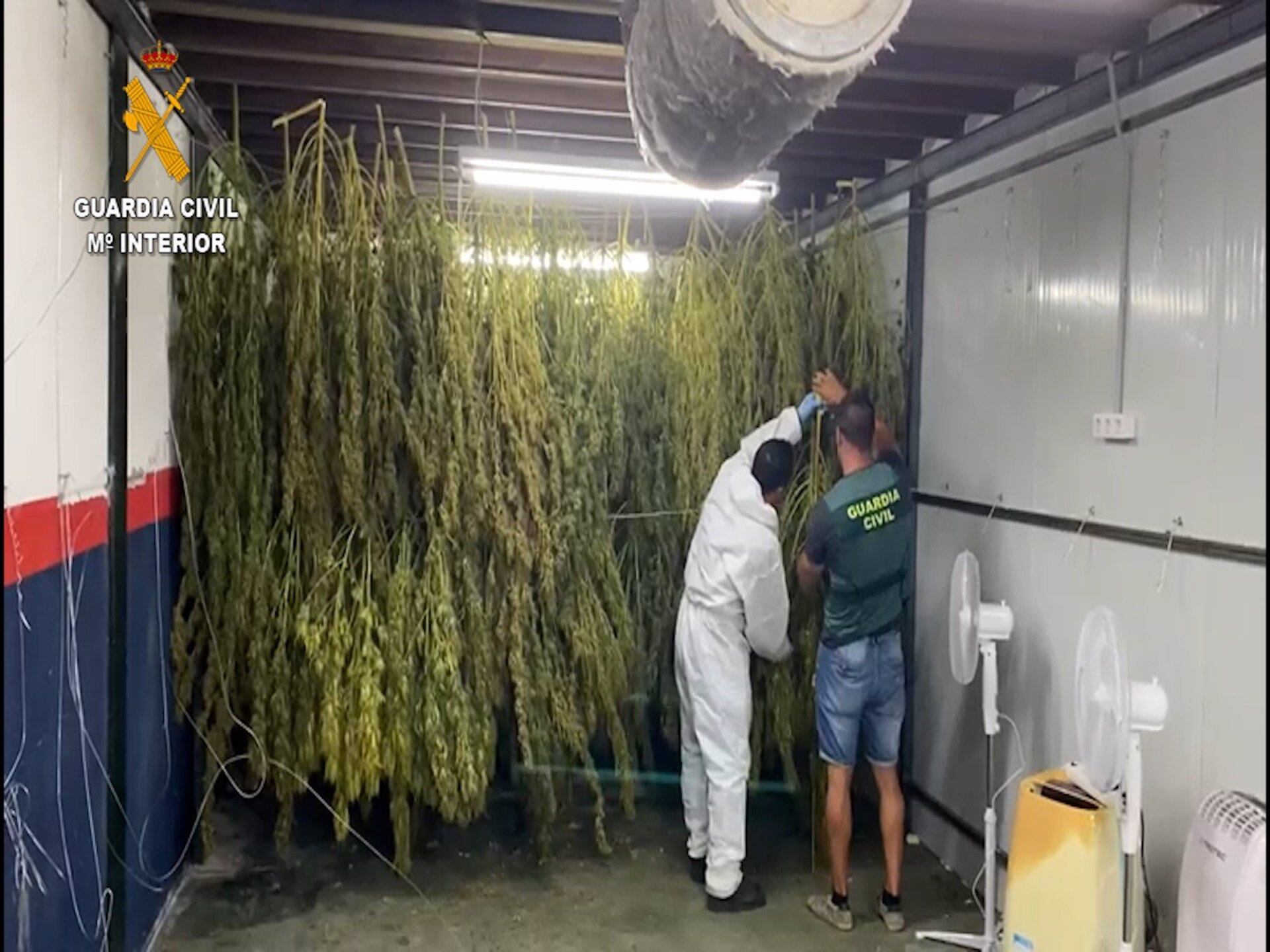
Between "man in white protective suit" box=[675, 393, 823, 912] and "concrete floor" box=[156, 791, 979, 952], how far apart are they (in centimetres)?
19

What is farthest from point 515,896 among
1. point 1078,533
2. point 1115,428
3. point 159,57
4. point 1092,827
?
point 159,57

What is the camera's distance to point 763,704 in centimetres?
432

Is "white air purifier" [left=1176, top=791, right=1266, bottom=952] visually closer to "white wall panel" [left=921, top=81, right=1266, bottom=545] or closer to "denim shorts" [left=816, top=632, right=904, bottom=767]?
"white wall panel" [left=921, top=81, right=1266, bottom=545]

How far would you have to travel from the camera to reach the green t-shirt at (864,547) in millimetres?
3766

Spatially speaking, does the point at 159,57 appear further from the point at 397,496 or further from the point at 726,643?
the point at 726,643

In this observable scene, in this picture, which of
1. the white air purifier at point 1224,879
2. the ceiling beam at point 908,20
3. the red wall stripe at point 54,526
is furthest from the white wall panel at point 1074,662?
the red wall stripe at point 54,526

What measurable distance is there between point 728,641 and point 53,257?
2.65 meters

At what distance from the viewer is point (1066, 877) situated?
2.85 m

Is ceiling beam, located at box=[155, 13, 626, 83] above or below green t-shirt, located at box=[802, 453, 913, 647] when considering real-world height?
above

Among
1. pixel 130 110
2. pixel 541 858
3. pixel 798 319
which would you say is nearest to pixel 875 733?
pixel 541 858

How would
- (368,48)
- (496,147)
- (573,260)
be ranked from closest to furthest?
1. (368,48)
2. (573,260)
3. (496,147)

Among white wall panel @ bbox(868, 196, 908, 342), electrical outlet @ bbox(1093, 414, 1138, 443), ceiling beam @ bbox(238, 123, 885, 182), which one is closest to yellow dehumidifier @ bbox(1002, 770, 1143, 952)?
electrical outlet @ bbox(1093, 414, 1138, 443)

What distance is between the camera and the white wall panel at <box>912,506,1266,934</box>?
8.63 ft

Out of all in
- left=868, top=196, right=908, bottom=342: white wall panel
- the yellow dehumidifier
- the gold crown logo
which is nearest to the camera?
the yellow dehumidifier
